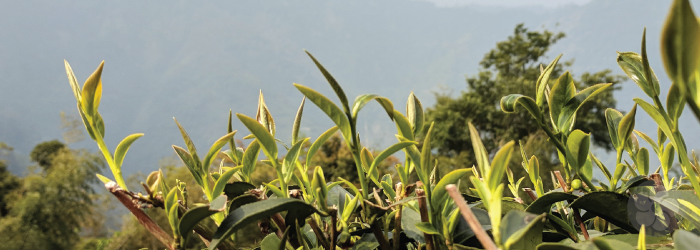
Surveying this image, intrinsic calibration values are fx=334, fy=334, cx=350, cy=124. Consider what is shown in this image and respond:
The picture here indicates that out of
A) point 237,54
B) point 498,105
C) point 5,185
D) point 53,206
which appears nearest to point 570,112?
point 53,206

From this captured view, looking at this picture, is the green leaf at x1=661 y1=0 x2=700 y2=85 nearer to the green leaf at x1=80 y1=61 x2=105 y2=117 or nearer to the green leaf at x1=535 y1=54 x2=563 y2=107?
the green leaf at x1=535 y1=54 x2=563 y2=107

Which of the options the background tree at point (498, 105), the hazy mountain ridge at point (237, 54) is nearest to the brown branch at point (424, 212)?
the background tree at point (498, 105)

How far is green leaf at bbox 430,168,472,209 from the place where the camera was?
17cm

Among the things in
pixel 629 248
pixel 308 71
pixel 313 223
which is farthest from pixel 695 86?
pixel 308 71

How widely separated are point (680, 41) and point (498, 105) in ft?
30.4

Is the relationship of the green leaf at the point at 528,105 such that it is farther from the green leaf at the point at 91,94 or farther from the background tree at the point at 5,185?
the background tree at the point at 5,185

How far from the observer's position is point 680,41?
0.11m

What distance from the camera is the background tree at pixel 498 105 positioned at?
8109mm

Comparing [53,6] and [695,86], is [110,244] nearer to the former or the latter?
[695,86]

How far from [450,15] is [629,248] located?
47.6 metres

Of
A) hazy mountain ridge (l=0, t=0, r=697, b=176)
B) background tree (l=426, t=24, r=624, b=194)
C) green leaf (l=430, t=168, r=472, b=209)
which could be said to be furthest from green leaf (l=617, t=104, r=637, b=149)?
hazy mountain ridge (l=0, t=0, r=697, b=176)

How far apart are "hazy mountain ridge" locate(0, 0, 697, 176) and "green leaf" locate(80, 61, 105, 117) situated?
25620 millimetres

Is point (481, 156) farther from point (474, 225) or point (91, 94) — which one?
point (91, 94)

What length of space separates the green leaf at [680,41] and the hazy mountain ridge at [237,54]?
84.1ft
